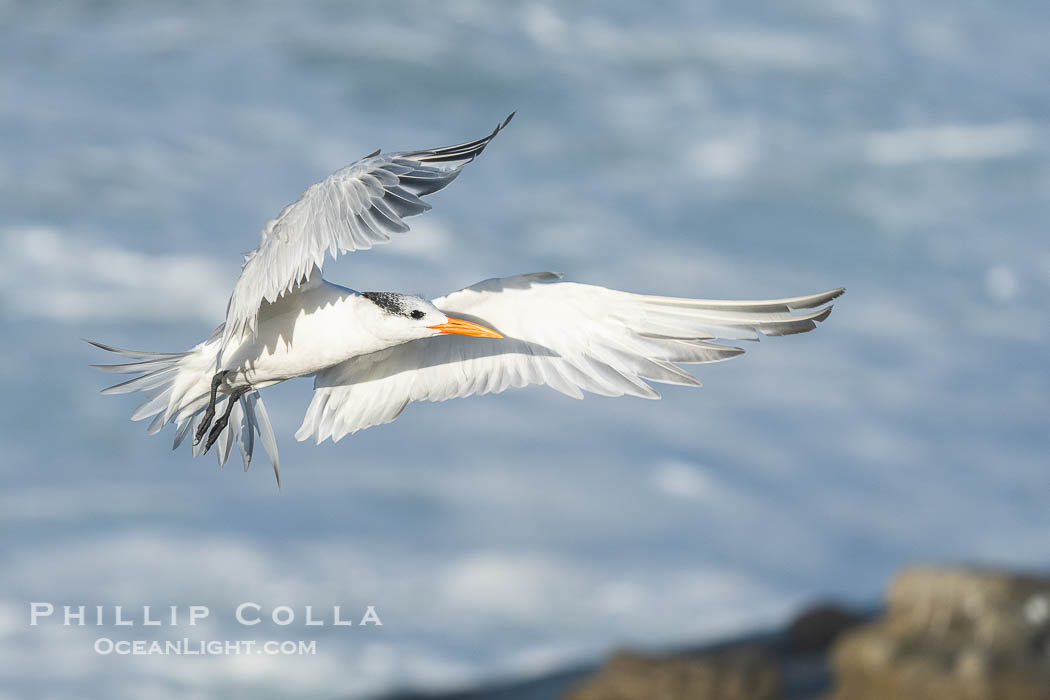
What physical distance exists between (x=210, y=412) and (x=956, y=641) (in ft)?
13.4

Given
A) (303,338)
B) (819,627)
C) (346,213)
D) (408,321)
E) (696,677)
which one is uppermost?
(346,213)

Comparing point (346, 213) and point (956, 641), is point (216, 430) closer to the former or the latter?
A: point (346, 213)

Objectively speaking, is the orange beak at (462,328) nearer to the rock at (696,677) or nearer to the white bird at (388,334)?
the white bird at (388,334)

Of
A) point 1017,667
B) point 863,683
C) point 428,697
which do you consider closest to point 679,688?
point 863,683

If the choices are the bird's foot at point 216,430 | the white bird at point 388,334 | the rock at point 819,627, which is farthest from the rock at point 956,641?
the rock at point 819,627

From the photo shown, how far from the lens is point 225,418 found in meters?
6.95

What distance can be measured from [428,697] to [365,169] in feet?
30.4

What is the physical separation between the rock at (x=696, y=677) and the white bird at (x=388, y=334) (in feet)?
7.32

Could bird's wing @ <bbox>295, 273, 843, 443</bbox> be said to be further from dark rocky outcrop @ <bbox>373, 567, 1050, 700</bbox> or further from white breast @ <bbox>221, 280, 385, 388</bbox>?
dark rocky outcrop @ <bbox>373, 567, 1050, 700</bbox>

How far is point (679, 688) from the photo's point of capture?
759 cm

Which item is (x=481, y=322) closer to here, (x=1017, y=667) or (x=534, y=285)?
(x=534, y=285)

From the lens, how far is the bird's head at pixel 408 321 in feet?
19.8

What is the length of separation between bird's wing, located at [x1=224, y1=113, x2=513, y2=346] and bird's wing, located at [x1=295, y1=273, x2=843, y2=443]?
3.05ft

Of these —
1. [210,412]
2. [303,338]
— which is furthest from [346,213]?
[210,412]
